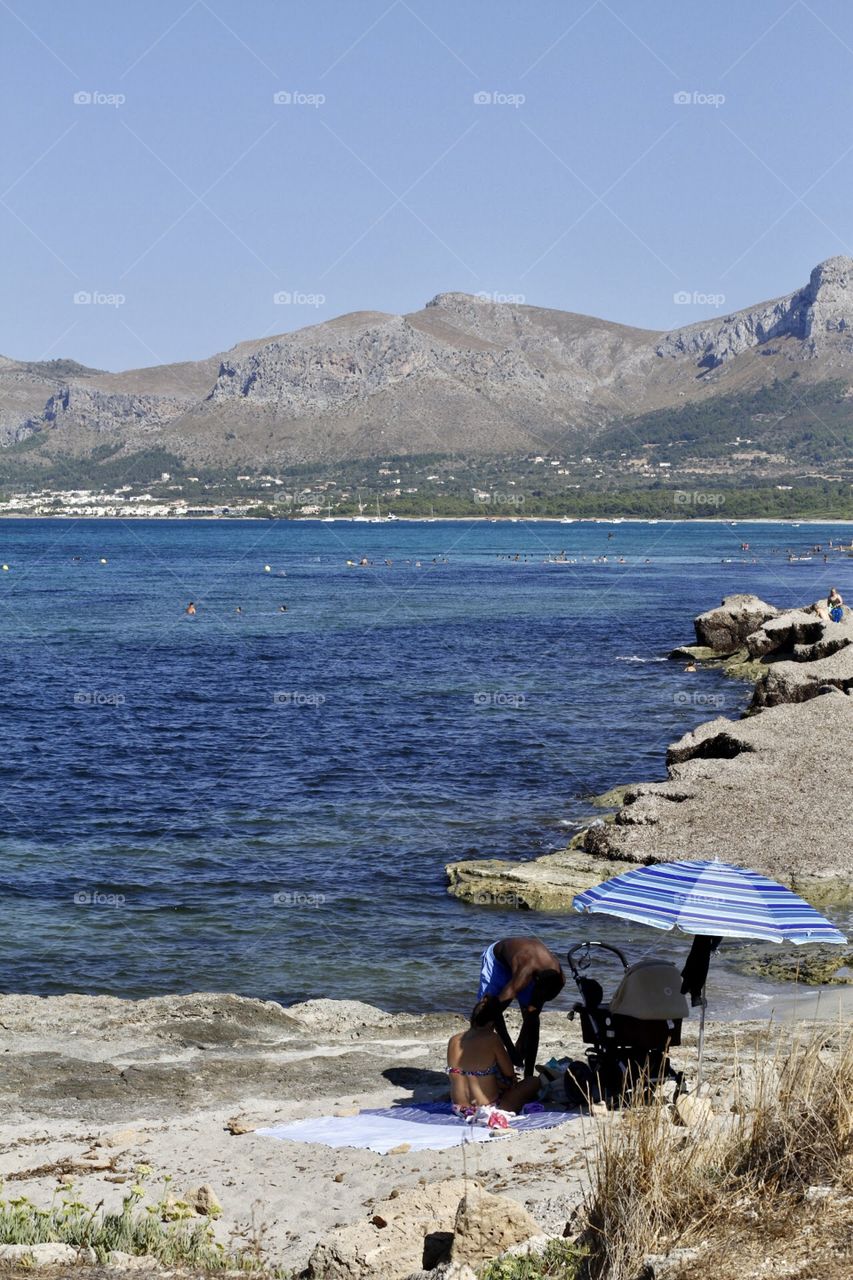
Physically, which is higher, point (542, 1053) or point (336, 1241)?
point (336, 1241)

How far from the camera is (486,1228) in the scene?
23.2 ft

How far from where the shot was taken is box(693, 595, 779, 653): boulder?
1972 inches

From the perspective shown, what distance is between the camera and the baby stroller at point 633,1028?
34.5ft

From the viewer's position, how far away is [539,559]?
5281 inches

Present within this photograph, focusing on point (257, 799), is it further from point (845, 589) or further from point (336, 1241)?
point (845, 589)

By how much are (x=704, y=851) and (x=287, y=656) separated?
1422 inches

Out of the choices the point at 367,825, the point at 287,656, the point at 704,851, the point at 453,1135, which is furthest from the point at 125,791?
the point at 287,656

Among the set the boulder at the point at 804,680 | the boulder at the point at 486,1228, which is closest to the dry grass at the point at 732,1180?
the boulder at the point at 486,1228

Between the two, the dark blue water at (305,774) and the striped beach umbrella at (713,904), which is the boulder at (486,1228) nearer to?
the striped beach umbrella at (713,904)
